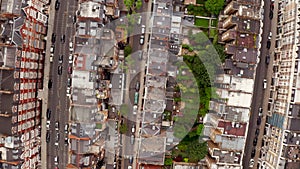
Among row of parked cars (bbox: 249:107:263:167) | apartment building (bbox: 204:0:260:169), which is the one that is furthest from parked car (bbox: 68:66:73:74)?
row of parked cars (bbox: 249:107:263:167)

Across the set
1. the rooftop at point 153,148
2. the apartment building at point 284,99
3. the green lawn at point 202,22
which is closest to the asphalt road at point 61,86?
the rooftop at point 153,148

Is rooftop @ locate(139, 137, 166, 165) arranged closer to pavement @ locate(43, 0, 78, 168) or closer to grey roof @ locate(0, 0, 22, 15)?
pavement @ locate(43, 0, 78, 168)

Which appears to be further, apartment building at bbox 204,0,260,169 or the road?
the road

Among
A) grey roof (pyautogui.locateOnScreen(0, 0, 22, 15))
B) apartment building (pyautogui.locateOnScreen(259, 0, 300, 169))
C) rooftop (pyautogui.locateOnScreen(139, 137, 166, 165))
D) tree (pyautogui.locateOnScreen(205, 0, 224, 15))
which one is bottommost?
rooftop (pyautogui.locateOnScreen(139, 137, 166, 165))

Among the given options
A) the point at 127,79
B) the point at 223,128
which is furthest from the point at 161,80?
the point at 223,128

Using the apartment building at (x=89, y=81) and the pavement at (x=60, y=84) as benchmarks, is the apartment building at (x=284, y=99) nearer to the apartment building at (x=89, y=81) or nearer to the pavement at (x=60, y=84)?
the apartment building at (x=89, y=81)

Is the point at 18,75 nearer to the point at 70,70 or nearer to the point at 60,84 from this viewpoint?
the point at 60,84
